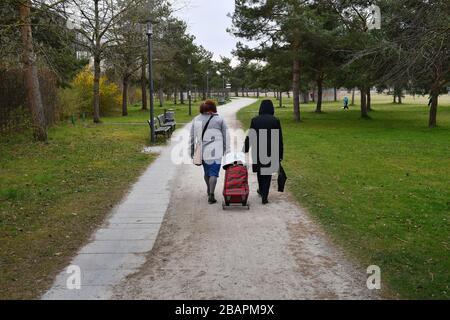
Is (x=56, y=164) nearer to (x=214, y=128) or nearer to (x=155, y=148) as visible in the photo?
(x=155, y=148)

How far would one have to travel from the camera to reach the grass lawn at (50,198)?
515cm

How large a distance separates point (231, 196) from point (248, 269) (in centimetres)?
260

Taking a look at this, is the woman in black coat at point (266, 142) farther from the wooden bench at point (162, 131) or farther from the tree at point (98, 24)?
the tree at point (98, 24)

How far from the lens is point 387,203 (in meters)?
7.84

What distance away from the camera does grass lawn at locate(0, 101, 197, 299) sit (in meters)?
5.15

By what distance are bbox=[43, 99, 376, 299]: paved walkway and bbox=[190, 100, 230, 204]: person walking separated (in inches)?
23.1

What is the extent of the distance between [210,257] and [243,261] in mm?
409

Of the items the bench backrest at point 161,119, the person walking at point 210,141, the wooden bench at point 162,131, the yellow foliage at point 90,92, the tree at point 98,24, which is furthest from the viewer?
the yellow foliage at point 90,92

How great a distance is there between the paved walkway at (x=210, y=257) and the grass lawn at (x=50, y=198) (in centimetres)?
32

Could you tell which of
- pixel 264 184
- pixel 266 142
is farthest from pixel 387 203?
pixel 266 142

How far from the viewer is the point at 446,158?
1341 cm

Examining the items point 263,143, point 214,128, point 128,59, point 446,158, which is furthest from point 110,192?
point 128,59

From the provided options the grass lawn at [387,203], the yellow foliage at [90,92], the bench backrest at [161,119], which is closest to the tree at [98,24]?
the yellow foliage at [90,92]

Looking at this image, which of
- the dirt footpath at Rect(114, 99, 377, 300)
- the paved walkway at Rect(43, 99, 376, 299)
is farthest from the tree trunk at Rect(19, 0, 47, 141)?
the dirt footpath at Rect(114, 99, 377, 300)
